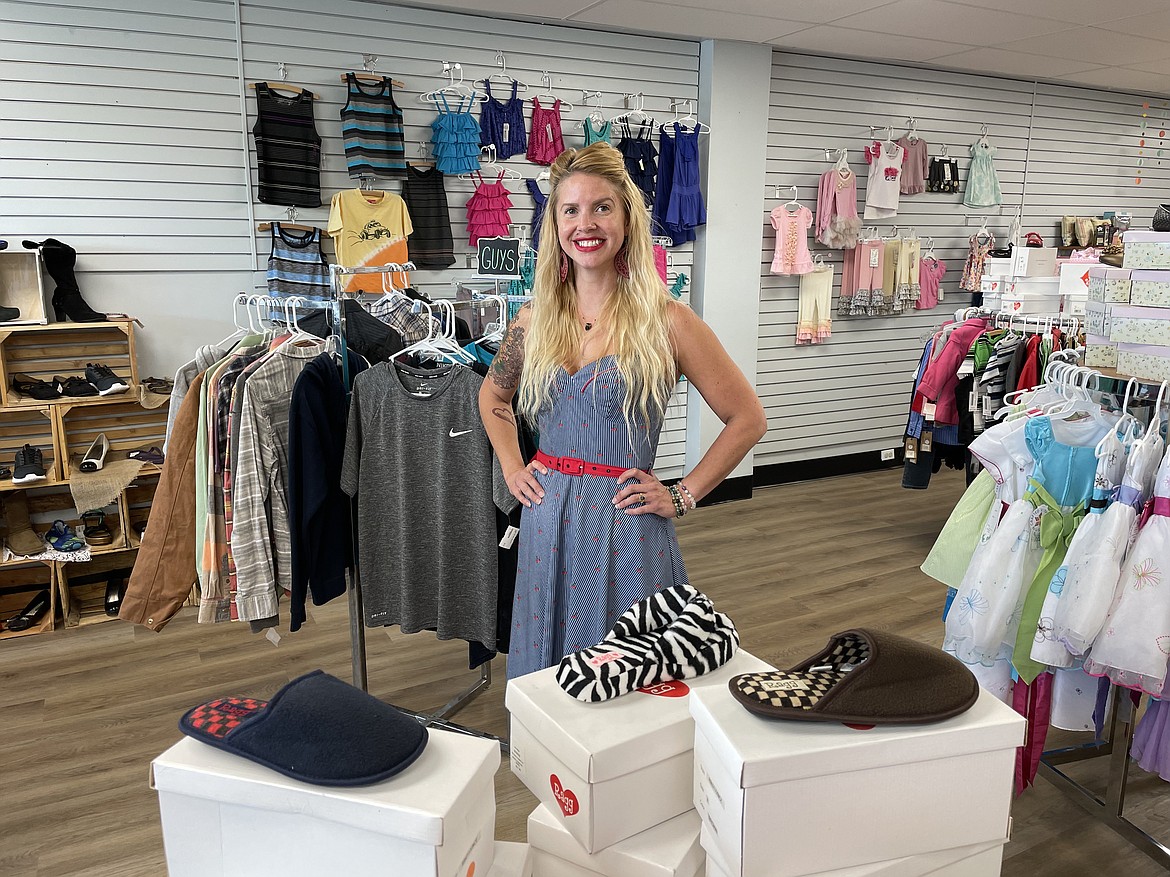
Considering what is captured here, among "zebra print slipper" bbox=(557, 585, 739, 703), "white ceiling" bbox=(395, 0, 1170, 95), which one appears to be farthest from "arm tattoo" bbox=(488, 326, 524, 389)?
"white ceiling" bbox=(395, 0, 1170, 95)

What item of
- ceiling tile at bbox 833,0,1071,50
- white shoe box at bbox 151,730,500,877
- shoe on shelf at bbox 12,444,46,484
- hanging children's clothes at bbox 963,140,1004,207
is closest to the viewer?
white shoe box at bbox 151,730,500,877

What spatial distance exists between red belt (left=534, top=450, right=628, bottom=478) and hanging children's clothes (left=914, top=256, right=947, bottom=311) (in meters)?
5.49

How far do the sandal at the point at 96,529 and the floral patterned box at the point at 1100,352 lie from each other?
4.10m

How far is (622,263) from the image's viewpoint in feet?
6.72

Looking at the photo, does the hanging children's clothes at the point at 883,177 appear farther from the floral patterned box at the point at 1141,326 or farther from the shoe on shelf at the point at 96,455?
A: the shoe on shelf at the point at 96,455

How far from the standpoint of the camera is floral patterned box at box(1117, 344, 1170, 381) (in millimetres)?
2371

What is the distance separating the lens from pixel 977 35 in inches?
213

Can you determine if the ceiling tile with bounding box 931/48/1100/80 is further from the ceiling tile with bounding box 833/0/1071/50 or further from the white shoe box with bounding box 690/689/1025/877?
the white shoe box with bounding box 690/689/1025/877

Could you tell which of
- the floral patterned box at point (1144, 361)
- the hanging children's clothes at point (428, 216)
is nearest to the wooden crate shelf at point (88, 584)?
the hanging children's clothes at point (428, 216)

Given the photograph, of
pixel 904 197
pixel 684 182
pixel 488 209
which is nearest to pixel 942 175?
pixel 904 197

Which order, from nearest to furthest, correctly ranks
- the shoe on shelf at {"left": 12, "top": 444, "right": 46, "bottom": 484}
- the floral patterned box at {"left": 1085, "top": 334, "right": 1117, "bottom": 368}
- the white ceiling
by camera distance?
1. the floral patterned box at {"left": 1085, "top": 334, "right": 1117, "bottom": 368}
2. the shoe on shelf at {"left": 12, "top": 444, "right": 46, "bottom": 484}
3. the white ceiling

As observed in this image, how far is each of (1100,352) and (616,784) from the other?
91.3 inches

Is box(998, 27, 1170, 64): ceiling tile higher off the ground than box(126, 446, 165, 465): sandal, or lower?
higher

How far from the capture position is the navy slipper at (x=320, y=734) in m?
0.87
